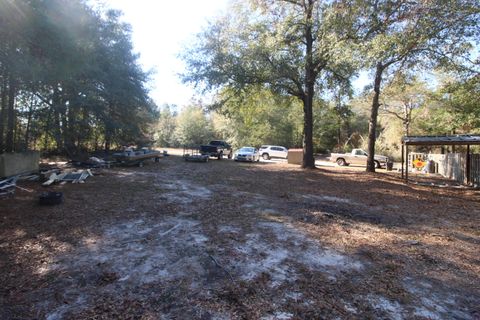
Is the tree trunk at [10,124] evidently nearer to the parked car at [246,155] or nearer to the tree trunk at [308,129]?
the parked car at [246,155]

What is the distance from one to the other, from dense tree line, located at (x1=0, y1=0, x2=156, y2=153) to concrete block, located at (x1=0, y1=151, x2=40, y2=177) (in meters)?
2.36

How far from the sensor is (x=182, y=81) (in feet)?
56.8

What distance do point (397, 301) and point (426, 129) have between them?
3054cm

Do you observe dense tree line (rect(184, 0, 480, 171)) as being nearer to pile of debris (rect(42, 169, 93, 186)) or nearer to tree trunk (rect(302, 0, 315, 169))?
tree trunk (rect(302, 0, 315, 169))

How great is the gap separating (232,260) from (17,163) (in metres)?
10.4

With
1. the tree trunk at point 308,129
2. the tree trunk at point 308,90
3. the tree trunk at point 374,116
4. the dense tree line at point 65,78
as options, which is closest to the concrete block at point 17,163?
the dense tree line at point 65,78

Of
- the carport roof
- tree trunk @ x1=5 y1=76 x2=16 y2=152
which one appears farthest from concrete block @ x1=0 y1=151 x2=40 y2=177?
the carport roof

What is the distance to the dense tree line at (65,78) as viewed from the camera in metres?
7.16

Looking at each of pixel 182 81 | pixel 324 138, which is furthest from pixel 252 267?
pixel 324 138

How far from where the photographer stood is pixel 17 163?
1050 centimetres

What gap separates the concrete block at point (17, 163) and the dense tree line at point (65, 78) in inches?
92.8

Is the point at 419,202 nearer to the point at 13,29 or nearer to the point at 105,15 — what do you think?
the point at 13,29

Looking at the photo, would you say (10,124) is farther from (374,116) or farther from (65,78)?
(374,116)

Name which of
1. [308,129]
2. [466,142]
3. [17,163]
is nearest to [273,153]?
[308,129]
